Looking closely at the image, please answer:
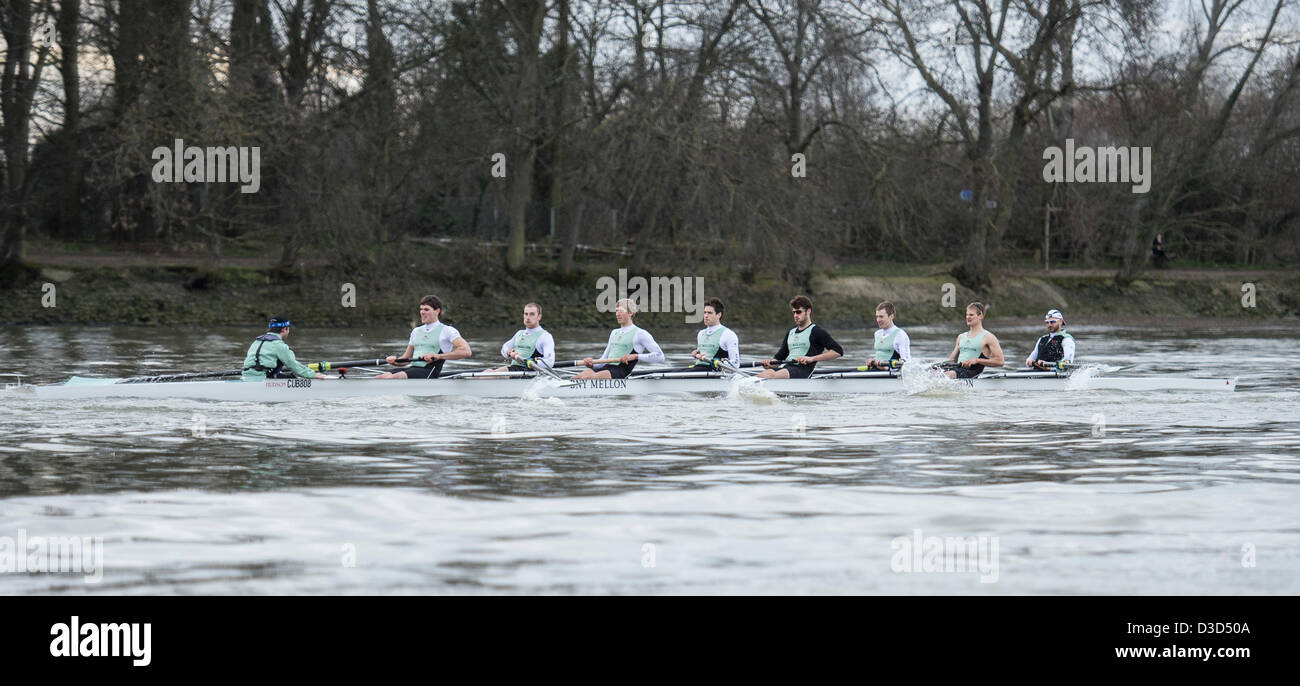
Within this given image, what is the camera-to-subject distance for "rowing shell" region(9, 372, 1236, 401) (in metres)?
15.3

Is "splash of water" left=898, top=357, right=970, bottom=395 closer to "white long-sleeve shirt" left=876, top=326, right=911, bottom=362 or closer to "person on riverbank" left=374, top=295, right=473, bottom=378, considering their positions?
"white long-sleeve shirt" left=876, top=326, right=911, bottom=362

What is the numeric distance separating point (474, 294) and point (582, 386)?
1793cm

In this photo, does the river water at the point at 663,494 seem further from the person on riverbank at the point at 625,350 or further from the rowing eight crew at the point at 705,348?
the person on riverbank at the point at 625,350

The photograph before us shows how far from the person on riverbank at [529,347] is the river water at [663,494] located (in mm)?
683

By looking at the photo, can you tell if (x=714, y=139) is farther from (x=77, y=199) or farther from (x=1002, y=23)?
(x=77, y=199)

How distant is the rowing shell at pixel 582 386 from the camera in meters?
15.3

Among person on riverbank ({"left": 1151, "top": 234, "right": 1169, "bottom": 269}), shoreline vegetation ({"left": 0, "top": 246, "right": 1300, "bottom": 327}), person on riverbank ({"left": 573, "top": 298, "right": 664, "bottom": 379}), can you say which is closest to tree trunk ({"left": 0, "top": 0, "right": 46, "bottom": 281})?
shoreline vegetation ({"left": 0, "top": 246, "right": 1300, "bottom": 327})

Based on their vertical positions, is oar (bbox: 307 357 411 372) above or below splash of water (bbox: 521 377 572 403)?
above

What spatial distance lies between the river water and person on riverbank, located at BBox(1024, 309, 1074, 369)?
2.68 feet

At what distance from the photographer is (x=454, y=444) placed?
12594 millimetres

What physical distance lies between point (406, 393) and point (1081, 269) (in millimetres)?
30149

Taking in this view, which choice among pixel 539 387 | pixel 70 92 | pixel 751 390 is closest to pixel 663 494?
pixel 539 387

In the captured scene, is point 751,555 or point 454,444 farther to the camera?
point 454,444
